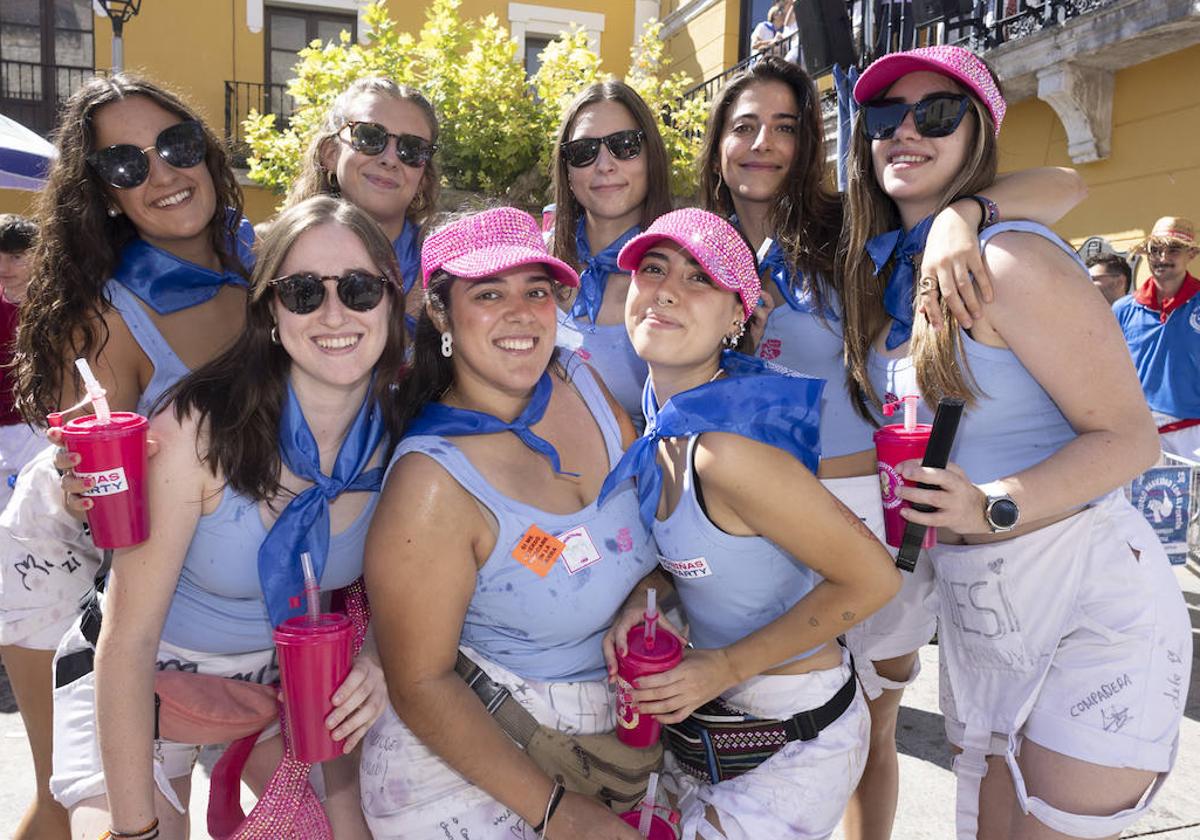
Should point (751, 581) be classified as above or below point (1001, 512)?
below

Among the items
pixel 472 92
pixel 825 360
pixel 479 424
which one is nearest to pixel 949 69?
pixel 825 360

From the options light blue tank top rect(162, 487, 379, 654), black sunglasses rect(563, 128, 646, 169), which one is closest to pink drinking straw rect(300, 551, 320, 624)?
light blue tank top rect(162, 487, 379, 654)

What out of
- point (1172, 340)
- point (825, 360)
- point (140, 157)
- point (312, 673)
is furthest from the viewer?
point (1172, 340)

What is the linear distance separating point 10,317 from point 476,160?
4.65 metres

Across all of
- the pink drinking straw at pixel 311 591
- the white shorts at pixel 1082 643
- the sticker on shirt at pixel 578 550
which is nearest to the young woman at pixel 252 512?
the pink drinking straw at pixel 311 591

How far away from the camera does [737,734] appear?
211 centimetres

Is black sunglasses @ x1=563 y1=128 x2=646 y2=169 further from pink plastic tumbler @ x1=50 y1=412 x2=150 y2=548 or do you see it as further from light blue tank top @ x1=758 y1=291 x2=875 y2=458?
pink plastic tumbler @ x1=50 y1=412 x2=150 y2=548

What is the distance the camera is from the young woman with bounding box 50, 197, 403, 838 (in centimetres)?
202

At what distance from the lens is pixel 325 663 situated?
1916 mm

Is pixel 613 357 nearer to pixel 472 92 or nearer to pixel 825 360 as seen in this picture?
pixel 825 360

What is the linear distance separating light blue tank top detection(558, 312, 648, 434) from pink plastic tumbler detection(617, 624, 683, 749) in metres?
→ 1.03

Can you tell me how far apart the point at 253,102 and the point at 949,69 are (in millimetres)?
16663

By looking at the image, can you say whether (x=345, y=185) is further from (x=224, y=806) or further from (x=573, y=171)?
(x=224, y=806)

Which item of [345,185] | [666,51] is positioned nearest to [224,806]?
[345,185]
